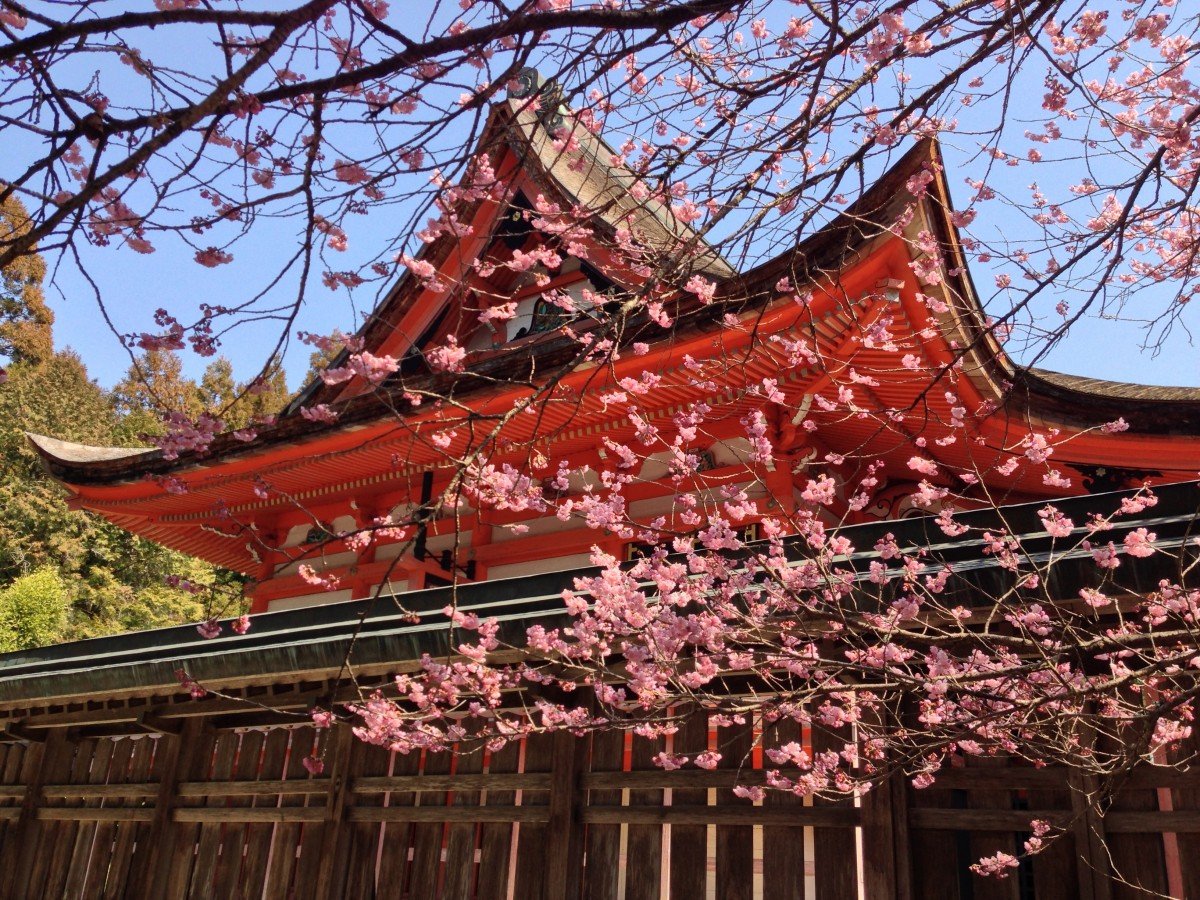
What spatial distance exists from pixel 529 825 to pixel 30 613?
58.3ft

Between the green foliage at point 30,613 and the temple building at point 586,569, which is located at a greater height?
the green foliage at point 30,613

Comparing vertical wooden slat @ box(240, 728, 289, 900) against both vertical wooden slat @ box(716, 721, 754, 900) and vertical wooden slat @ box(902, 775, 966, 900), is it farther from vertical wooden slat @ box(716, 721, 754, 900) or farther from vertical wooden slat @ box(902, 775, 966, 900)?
vertical wooden slat @ box(902, 775, 966, 900)

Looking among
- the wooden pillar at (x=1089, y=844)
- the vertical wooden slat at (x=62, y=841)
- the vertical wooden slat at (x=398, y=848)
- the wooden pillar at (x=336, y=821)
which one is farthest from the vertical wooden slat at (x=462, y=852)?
the vertical wooden slat at (x=62, y=841)

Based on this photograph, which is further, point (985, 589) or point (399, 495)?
point (399, 495)

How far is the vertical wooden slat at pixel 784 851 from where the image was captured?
411 centimetres

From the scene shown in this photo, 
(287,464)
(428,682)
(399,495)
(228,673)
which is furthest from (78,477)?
(428,682)

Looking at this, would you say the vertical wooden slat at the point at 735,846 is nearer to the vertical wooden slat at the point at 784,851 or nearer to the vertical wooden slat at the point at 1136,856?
the vertical wooden slat at the point at 784,851

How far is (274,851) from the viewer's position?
5.73 m

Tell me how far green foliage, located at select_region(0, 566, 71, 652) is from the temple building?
12408 mm

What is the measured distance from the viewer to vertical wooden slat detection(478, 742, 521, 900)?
487 cm

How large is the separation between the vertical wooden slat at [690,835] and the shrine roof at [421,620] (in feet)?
2.86

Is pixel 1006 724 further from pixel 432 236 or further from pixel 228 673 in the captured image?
pixel 228 673

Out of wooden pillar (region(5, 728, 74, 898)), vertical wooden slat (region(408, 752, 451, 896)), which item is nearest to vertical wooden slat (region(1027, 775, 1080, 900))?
vertical wooden slat (region(408, 752, 451, 896))

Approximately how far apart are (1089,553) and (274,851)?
493cm
